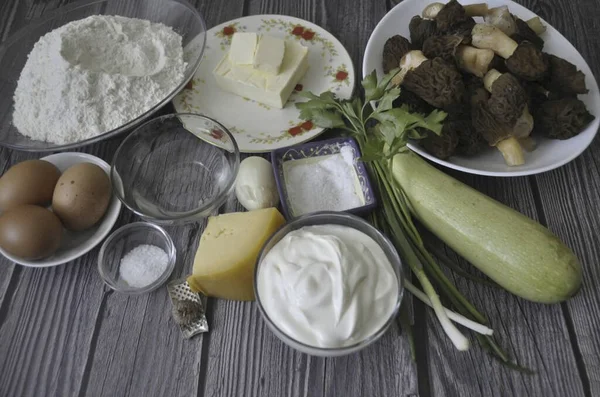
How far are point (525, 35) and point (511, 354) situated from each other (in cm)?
73

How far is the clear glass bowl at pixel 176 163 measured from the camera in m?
1.12

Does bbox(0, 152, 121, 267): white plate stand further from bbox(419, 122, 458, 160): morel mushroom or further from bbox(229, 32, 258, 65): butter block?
bbox(419, 122, 458, 160): morel mushroom

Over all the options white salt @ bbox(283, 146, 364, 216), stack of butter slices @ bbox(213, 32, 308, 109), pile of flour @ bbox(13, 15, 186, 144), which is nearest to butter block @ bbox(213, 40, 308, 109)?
stack of butter slices @ bbox(213, 32, 308, 109)

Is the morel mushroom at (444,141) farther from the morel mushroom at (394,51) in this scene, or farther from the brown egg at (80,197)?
the brown egg at (80,197)

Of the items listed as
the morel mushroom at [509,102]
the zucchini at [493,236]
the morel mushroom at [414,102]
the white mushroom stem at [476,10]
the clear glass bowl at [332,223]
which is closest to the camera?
the clear glass bowl at [332,223]

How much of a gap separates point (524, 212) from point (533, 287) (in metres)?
0.25

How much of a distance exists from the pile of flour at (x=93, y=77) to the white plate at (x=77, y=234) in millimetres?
56

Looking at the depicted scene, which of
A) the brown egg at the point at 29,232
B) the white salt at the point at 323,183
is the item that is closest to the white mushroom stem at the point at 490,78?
the white salt at the point at 323,183

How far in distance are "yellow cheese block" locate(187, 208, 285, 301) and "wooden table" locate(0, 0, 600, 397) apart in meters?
0.06

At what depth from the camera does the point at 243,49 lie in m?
1.26

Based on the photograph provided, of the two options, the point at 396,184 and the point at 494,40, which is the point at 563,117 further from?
the point at 396,184

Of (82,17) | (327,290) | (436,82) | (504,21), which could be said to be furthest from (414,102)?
(82,17)

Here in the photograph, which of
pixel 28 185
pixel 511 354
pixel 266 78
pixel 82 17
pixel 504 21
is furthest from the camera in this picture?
pixel 82 17

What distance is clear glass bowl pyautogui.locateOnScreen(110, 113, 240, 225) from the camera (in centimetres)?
112
